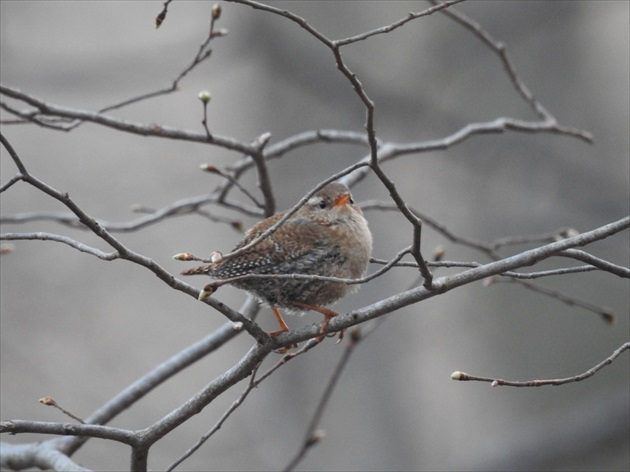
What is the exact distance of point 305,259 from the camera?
3.51m

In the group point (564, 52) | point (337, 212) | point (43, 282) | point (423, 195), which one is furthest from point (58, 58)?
point (337, 212)

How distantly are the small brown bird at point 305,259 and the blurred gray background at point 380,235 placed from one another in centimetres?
300

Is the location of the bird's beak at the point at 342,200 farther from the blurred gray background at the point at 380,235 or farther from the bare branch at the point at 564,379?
the blurred gray background at the point at 380,235

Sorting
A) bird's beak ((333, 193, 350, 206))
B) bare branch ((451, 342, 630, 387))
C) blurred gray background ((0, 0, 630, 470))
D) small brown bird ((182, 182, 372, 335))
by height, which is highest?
blurred gray background ((0, 0, 630, 470))

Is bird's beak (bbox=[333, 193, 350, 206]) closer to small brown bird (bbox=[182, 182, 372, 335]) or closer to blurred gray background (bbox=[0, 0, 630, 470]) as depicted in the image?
small brown bird (bbox=[182, 182, 372, 335])

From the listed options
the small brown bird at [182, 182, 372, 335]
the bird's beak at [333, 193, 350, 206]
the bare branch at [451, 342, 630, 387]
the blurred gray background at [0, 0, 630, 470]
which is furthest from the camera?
the blurred gray background at [0, 0, 630, 470]

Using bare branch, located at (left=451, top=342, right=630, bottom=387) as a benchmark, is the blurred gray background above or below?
above

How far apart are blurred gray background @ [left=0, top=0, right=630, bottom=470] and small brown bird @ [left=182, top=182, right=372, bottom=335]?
3.00 metres

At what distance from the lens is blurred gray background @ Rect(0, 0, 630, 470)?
6.77 meters

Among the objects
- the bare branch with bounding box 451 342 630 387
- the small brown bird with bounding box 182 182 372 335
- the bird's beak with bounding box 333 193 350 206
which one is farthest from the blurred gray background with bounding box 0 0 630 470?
the bare branch with bounding box 451 342 630 387

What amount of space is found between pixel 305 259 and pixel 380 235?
3.36 metres

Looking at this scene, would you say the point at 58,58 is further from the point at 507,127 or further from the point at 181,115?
the point at 507,127

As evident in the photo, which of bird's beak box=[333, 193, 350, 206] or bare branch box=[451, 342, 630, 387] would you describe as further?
bird's beak box=[333, 193, 350, 206]

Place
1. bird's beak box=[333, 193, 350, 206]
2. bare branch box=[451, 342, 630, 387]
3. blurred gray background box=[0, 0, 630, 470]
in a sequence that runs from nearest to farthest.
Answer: bare branch box=[451, 342, 630, 387] → bird's beak box=[333, 193, 350, 206] → blurred gray background box=[0, 0, 630, 470]
